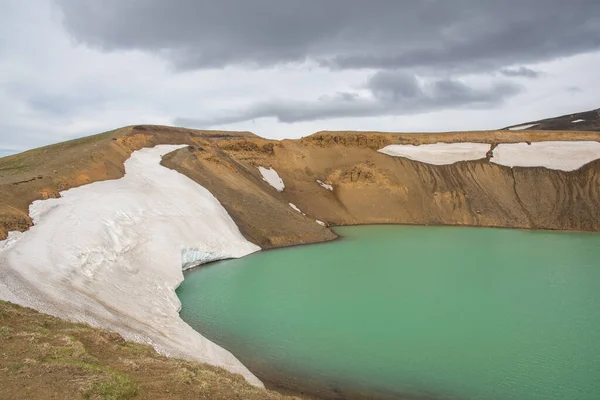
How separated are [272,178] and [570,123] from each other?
68.9 metres

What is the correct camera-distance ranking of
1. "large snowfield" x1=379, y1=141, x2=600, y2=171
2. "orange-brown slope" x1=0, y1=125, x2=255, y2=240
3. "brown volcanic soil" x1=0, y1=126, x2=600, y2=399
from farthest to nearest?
"large snowfield" x1=379, y1=141, x2=600, y2=171
"orange-brown slope" x1=0, y1=125, x2=255, y2=240
"brown volcanic soil" x1=0, y1=126, x2=600, y2=399

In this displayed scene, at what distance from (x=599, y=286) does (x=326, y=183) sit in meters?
34.3

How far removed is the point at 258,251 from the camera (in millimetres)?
32312

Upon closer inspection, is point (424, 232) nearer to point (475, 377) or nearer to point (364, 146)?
point (364, 146)

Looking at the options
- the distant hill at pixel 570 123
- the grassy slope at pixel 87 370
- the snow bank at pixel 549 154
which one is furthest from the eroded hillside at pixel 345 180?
the distant hill at pixel 570 123

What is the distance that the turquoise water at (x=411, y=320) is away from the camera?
12.7 meters

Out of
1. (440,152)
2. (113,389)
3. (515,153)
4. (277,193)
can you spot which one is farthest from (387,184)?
(113,389)

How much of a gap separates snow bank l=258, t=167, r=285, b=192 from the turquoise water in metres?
19.3

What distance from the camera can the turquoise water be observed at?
1270cm

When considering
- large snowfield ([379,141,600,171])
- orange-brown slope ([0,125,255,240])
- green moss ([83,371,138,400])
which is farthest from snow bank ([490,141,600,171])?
green moss ([83,371,138,400])

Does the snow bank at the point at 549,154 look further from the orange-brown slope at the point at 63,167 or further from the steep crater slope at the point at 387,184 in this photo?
the orange-brown slope at the point at 63,167

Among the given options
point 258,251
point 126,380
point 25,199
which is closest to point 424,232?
point 258,251

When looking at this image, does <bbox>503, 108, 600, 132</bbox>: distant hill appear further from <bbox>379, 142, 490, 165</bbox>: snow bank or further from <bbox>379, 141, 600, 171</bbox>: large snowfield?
<bbox>379, 142, 490, 165</bbox>: snow bank

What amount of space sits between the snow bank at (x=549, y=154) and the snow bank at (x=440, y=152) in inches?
89.0
